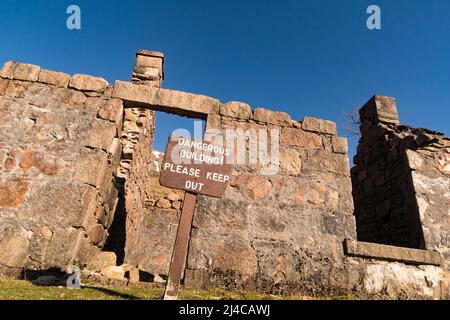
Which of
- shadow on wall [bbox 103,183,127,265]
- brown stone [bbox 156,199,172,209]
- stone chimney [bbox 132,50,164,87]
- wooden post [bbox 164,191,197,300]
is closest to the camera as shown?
wooden post [bbox 164,191,197,300]

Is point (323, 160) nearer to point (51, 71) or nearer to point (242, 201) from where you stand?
point (242, 201)

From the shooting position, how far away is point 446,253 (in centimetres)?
432

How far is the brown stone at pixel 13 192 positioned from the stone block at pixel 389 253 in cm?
371

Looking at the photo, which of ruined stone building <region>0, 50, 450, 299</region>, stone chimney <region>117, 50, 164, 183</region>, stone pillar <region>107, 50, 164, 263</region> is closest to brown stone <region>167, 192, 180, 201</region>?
stone pillar <region>107, 50, 164, 263</region>

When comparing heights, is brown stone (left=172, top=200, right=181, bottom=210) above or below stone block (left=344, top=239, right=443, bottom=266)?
above

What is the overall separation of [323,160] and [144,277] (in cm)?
281

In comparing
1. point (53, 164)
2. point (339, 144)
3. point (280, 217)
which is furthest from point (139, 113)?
point (339, 144)

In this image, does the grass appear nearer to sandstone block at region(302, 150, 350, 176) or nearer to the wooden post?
the wooden post

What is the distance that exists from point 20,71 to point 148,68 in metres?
1.78

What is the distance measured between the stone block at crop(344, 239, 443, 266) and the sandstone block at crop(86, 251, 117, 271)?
2904 mm

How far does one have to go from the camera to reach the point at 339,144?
465 centimetres

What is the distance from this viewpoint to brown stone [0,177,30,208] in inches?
145

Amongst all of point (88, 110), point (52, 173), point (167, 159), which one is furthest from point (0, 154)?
point (167, 159)

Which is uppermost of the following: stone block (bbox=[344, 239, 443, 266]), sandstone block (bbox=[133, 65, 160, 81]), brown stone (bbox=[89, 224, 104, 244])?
sandstone block (bbox=[133, 65, 160, 81])
